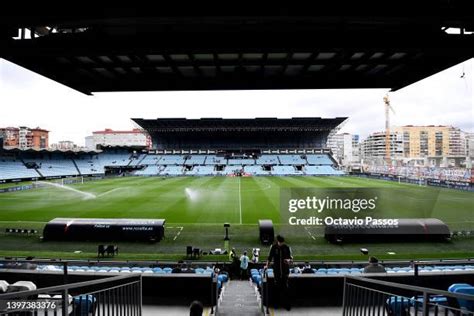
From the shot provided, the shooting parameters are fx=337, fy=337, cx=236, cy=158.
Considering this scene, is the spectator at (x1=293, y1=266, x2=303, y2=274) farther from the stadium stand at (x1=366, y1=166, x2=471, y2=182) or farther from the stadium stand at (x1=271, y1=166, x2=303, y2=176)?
the stadium stand at (x1=271, y1=166, x2=303, y2=176)

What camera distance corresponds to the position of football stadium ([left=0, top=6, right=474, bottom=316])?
4.19 metres

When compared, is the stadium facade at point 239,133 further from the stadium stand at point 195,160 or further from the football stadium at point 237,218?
the football stadium at point 237,218

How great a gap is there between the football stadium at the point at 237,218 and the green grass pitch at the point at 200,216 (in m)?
0.18

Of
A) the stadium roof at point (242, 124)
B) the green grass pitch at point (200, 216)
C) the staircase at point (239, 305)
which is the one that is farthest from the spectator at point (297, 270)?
the stadium roof at point (242, 124)

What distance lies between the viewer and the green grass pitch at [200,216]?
58.4 ft

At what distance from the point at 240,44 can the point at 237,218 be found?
22805mm

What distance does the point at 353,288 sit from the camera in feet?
17.1

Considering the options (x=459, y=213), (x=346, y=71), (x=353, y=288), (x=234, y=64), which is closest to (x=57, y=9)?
(x=234, y=64)

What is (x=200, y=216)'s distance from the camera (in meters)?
26.9

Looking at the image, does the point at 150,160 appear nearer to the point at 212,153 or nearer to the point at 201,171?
the point at 212,153

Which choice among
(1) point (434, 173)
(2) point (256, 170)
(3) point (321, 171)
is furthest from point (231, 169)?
(1) point (434, 173)

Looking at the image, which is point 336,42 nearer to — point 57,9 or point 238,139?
point 57,9

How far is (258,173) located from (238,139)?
54.7 ft

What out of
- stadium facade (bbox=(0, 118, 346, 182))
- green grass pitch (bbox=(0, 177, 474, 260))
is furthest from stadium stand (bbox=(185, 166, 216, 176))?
green grass pitch (bbox=(0, 177, 474, 260))
